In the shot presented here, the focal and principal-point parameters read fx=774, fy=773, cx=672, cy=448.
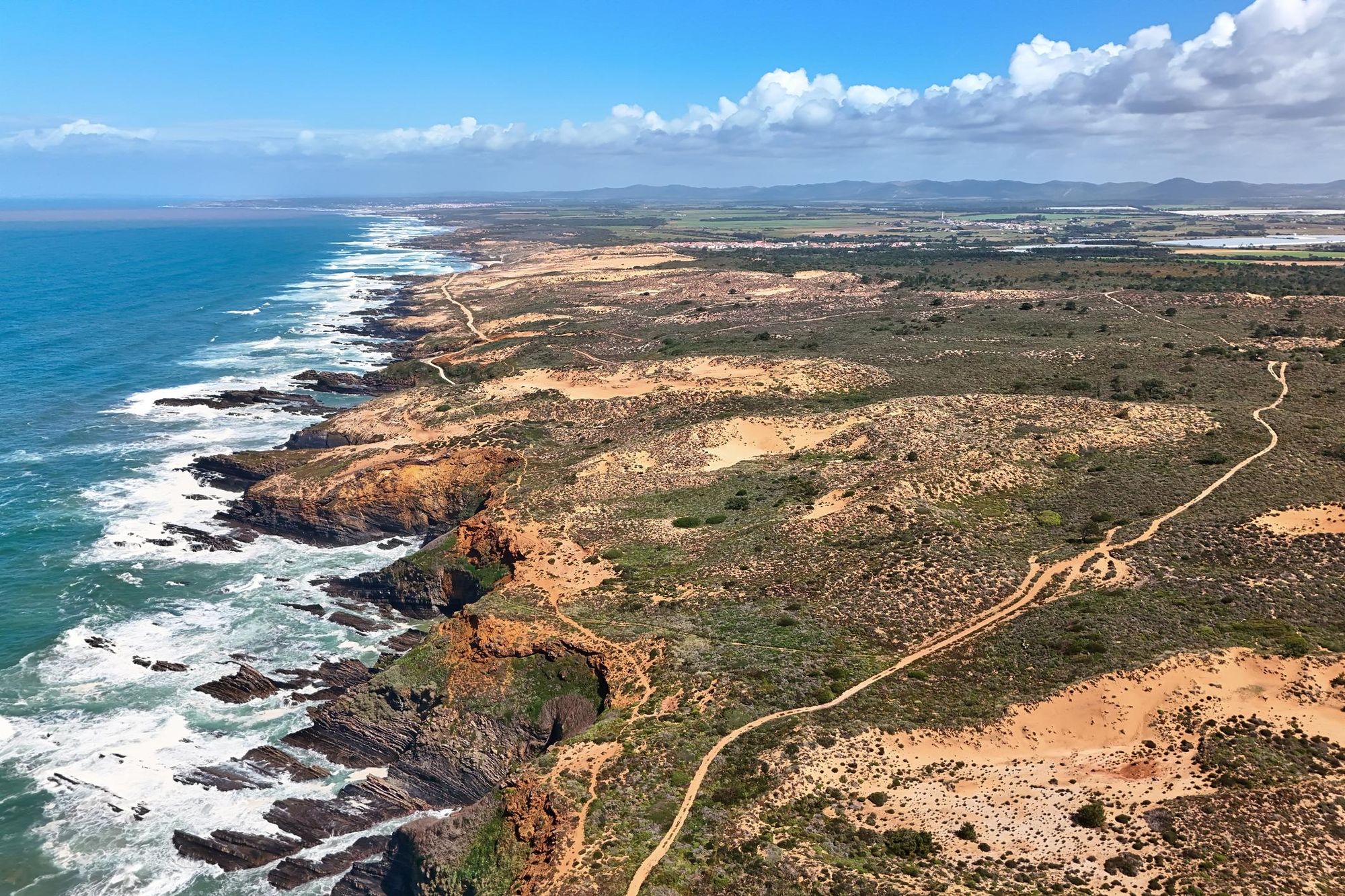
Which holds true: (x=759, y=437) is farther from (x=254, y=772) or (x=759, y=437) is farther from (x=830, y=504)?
(x=254, y=772)

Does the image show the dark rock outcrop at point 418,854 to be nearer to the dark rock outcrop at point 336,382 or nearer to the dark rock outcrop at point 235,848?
the dark rock outcrop at point 235,848

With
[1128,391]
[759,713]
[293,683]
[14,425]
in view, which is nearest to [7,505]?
[14,425]

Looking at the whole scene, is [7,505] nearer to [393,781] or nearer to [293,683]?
[293,683]

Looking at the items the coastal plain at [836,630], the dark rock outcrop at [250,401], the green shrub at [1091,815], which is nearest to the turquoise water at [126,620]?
the coastal plain at [836,630]

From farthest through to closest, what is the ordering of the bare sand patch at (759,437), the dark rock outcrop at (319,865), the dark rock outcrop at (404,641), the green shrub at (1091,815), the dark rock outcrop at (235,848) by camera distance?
the bare sand patch at (759,437)
the dark rock outcrop at (404,641)
the dark rock outcrop at (235,848)
the dark rock outcrop at (319,865)
the green shrub at (1091,815)

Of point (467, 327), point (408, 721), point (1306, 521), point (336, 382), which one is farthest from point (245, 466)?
point (1306, 521)

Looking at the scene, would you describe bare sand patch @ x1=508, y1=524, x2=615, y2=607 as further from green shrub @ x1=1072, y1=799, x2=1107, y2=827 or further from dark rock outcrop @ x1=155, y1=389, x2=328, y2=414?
dark rock outcrop @ x1=155, y1=389, x2=328, y2=414

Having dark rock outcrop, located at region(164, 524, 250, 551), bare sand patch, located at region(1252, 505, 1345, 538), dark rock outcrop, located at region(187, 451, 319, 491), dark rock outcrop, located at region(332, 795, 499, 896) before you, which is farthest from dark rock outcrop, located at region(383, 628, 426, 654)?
bare sand patch, located at region(1252, 505, 1345, 538)
